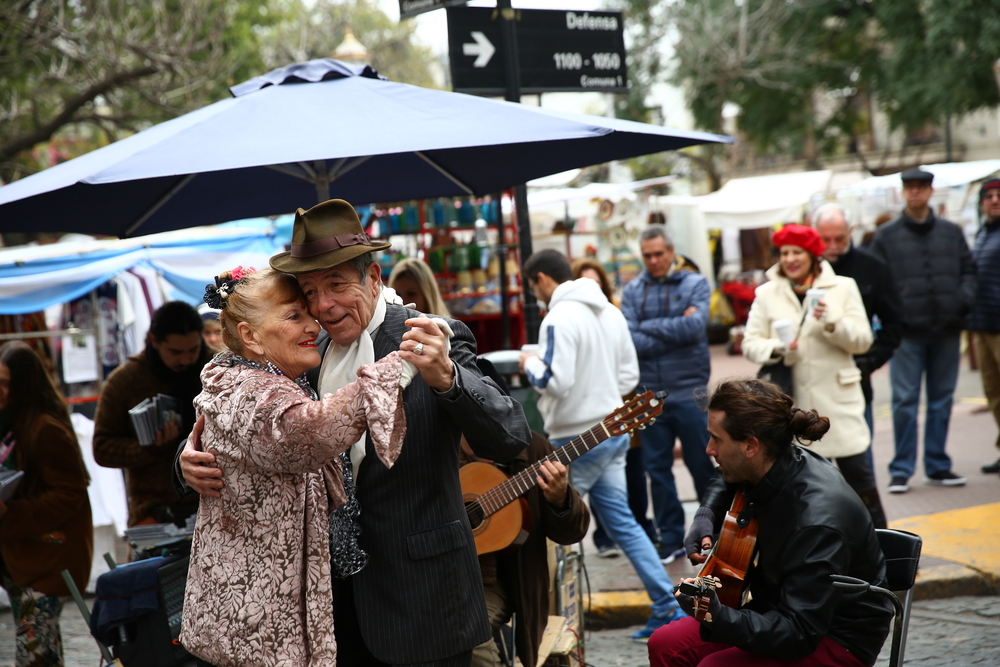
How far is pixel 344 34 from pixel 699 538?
24.9 m

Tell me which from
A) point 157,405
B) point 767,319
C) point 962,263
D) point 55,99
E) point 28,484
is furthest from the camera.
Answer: point 55,99

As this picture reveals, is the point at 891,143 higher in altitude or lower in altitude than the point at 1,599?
higher

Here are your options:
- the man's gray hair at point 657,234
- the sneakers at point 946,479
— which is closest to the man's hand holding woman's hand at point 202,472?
the man's gray hair at point 657,234

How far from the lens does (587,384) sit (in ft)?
16.9

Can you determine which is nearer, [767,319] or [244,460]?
[244,460]

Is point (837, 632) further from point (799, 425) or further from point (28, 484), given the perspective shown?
point (28, 484)

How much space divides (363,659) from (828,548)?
1.47 meters

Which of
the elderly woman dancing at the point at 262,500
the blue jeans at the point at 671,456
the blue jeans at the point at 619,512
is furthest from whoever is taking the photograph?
the blue jeans at the point at 671,456

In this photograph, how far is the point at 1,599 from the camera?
6.38 m

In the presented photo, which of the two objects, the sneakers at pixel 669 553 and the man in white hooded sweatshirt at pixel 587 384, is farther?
the sneakers at pixel 669 553

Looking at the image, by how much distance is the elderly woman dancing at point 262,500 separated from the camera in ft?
7.05

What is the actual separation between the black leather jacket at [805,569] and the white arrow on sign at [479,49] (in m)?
2.78

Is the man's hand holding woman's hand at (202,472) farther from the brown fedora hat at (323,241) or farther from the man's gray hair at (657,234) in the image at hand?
the man's gray hair at (657,234)

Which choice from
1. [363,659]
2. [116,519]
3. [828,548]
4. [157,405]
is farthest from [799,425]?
[116,519]
